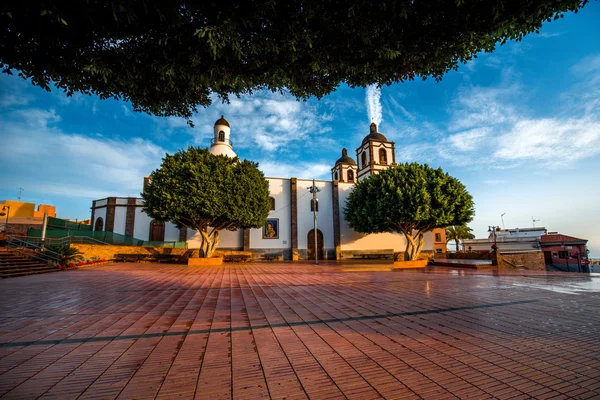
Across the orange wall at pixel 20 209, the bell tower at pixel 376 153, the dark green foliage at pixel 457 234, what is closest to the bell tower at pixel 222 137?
the bell tower at pixel 376 153

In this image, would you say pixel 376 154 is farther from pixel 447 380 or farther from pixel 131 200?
pixel 447 380

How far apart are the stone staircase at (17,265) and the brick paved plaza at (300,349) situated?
7296mm

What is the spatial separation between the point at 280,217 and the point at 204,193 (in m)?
11.6

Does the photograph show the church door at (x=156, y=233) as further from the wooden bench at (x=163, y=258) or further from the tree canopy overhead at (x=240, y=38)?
the tree canopy overhead at (x=240, y=38)

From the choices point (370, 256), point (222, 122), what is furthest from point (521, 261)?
point (222, 122)

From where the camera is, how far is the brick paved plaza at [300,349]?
228 centimetres

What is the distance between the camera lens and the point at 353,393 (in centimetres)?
220

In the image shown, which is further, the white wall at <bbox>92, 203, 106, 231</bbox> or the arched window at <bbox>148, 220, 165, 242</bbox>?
the white wall at <bbox>92, 203, 106, 231</bbox>

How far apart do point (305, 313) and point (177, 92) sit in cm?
440

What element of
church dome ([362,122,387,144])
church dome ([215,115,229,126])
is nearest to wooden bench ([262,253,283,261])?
church dome ([215,115,229,126])

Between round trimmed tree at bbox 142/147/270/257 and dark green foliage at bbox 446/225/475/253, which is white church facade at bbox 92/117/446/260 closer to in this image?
round trimmed tree at bbox 142/147/270/257

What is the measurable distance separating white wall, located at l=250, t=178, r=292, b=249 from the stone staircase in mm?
16588

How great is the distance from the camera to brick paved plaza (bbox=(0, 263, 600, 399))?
7.48 feet

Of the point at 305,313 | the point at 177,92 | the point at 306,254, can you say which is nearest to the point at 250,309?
the point at 305,313
